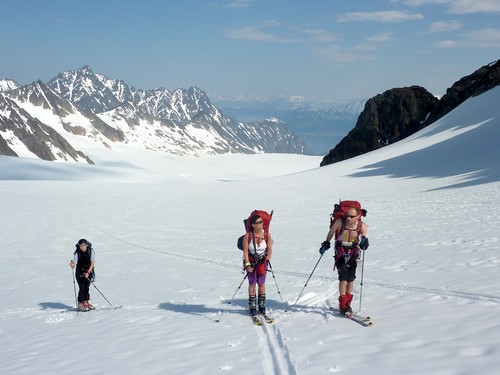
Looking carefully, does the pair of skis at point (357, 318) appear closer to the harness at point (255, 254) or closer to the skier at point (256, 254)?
the skier at point (256, 254)

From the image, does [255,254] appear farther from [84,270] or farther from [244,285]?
[84,270]

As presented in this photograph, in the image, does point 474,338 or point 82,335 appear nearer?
point 474,338

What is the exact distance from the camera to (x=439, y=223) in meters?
19.8

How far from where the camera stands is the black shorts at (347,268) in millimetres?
9195

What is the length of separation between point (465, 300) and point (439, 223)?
11.4 m

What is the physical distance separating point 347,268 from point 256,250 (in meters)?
1.71

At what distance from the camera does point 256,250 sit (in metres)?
9.45

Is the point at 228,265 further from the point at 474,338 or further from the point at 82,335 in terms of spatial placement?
the point at 474,338

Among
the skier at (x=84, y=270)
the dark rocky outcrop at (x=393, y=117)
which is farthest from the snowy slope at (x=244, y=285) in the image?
the dark rocky outcrop at (x=393, y=117)

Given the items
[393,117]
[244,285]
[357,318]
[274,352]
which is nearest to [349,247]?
[357,318]

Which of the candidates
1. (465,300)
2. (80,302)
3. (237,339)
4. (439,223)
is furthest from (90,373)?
(439,223)

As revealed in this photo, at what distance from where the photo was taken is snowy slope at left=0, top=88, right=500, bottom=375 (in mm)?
7199

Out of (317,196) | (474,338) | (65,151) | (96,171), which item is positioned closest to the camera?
(474,338)

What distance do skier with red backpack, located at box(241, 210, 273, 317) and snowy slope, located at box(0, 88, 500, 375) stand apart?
20.0 inches
